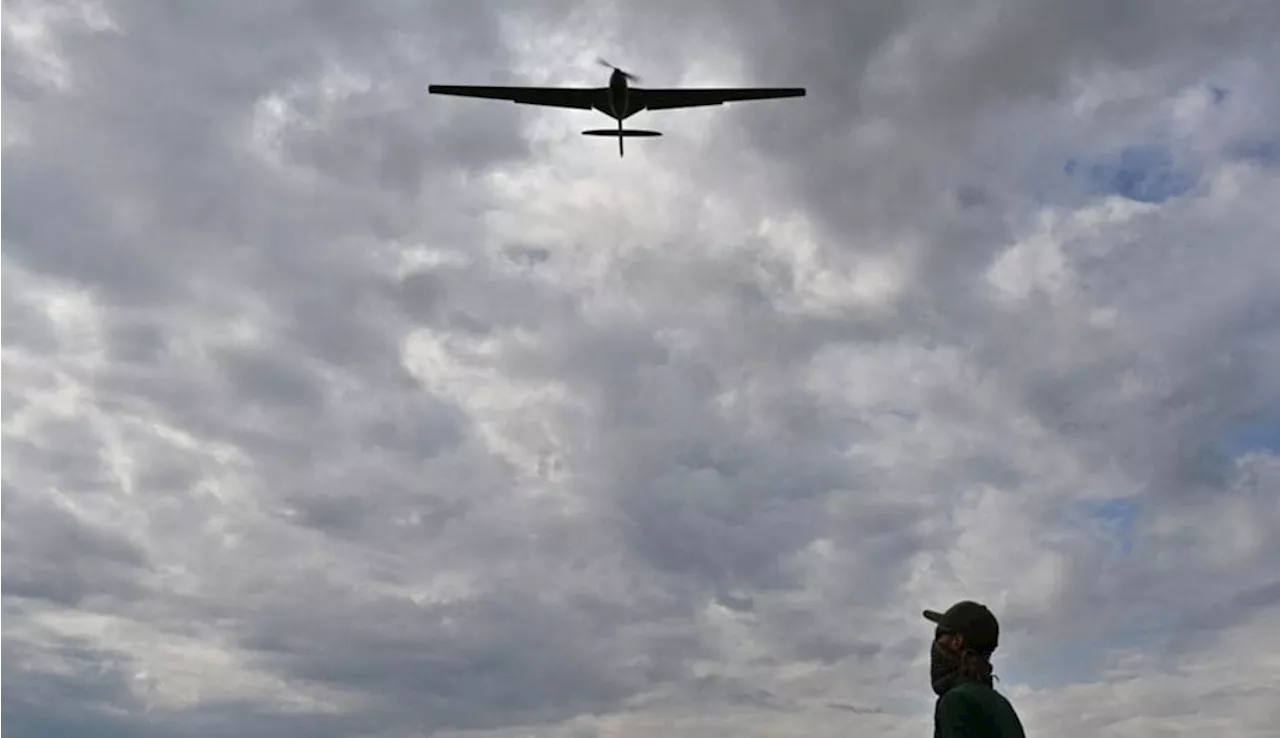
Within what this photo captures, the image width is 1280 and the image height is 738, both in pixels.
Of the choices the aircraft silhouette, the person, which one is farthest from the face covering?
the aircraft silhouette

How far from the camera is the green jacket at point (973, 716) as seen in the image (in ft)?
34.1

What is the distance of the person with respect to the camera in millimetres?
10453

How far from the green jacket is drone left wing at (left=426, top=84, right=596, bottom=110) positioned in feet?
315

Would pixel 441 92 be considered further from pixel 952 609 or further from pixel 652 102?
pixel 952 609

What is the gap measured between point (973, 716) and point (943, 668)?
92 centimetres

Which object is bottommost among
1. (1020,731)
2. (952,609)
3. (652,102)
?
(1020,731)

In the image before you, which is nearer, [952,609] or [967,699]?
[967,699]

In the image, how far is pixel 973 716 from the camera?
10445mm

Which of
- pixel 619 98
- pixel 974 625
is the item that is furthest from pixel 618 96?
pixel 974 625

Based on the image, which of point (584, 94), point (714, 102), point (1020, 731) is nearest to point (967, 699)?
point (1020, 731)

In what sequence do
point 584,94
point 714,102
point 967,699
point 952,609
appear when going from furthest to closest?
point 714,102, point 584,94, point 952,609, point 967,699

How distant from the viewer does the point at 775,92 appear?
107250 mm

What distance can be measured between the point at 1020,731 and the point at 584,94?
9739 cm

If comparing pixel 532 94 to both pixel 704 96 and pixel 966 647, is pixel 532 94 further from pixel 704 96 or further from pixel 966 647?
pixel 966 647
